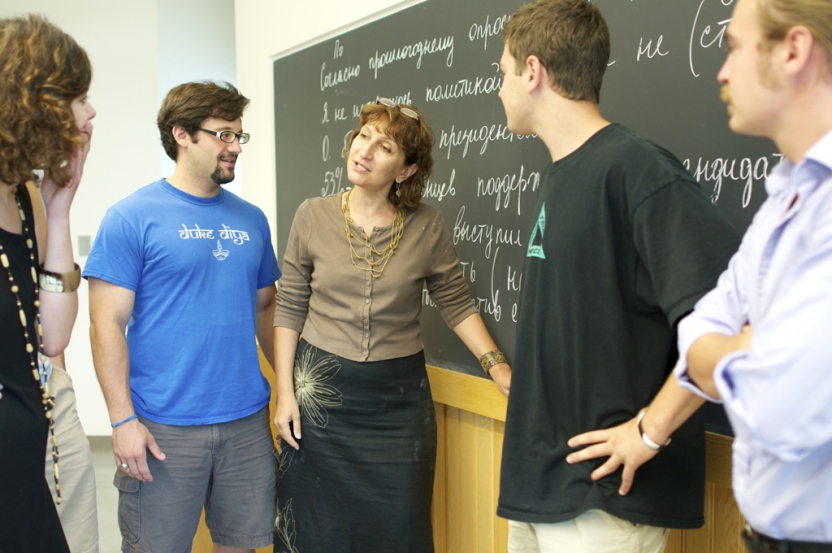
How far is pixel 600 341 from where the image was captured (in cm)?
116

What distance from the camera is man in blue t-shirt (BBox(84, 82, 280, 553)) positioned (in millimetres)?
1785

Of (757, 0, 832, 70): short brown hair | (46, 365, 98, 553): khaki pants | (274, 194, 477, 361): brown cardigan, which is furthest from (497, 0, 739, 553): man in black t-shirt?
(46, 365, 98, 553): khaki pants

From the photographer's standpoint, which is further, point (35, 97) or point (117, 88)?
point (117, 88)

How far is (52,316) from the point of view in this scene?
131cm

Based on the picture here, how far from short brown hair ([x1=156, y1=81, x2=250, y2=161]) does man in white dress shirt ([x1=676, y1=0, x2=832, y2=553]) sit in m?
1.48

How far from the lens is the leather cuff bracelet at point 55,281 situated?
1.31 m

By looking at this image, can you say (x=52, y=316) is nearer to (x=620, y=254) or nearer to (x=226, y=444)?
(x=226, y=444)

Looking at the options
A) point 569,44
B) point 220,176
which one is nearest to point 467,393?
point 220,176

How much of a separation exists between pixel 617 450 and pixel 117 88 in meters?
4.31

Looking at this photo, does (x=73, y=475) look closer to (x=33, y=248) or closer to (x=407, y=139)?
(x=33, y=248)

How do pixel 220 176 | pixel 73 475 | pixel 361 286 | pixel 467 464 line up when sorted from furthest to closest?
pixel 467 464, pixel 220 176, pixel 361 286, pixel 73 475

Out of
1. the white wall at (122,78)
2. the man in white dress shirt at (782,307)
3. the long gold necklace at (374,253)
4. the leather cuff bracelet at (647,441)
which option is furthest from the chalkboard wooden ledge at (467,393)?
the white wall at (122,78)

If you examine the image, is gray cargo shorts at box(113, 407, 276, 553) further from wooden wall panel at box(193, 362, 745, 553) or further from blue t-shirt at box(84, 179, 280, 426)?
wooden wall panel at box(193, 362, 745, 553)

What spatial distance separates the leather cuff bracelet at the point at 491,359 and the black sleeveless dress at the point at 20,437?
1.08 metres
